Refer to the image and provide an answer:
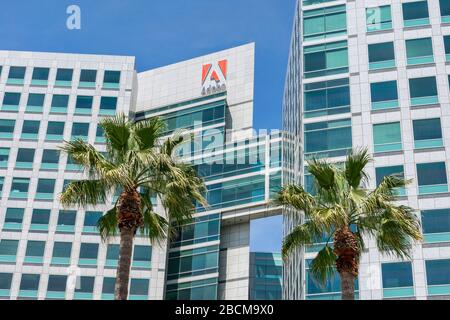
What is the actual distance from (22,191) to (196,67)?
82.8 feet

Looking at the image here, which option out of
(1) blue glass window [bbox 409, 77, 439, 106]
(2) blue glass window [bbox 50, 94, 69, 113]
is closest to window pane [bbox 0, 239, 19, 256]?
(2) blue glass window [bbox 50, 94, 69, 113]

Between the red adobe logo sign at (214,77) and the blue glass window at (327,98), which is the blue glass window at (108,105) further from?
the blue glass window at (327,98)

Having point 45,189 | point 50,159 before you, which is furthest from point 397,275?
point 50,159

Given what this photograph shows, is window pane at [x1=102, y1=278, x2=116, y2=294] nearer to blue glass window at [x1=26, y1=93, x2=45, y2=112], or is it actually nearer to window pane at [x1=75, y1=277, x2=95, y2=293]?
window pane at [x1=75, y1=277, x2=95, y2=293]

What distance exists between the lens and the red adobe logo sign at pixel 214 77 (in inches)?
3184

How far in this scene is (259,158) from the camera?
73.4m

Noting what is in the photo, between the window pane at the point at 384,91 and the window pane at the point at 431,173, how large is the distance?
643 centimetres

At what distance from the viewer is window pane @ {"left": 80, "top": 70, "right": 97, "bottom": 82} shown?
266 ft

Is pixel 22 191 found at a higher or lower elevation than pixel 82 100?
lower

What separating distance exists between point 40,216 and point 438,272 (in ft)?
142

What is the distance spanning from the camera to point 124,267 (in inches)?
957

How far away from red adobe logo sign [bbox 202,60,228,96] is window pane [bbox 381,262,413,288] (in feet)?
120
